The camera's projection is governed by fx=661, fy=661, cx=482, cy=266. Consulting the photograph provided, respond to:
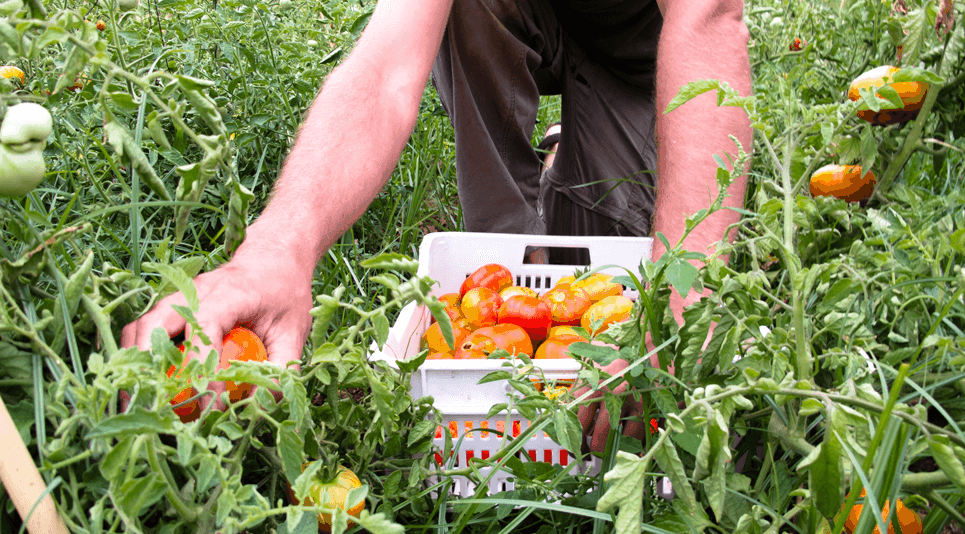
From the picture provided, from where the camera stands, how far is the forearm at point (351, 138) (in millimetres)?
1161

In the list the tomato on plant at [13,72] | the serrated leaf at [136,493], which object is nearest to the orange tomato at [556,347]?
the serrated leaf at [136,493]

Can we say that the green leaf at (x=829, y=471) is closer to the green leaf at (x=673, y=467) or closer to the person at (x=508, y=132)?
the green leaf at (x=673, y=467)

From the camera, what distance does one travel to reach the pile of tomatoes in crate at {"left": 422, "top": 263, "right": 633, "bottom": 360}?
1355 mm

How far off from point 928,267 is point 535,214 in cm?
169

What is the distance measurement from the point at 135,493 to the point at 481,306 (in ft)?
3.31

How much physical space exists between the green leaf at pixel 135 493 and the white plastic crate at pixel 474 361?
1.48 feet

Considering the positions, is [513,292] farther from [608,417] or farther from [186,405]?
[186,405]

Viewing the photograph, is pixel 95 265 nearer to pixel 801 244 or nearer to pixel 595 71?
pixel 801 244

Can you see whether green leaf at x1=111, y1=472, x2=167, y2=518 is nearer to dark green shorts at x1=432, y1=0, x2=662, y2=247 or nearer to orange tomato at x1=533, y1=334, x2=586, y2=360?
orange tomato at x1=533, y1=334, x2=586, y2=360

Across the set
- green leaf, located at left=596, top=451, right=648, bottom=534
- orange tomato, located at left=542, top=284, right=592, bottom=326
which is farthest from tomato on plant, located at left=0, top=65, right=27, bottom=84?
green leaf, located at left=596, top=451, right=648, bottom=534

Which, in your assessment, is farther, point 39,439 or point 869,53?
point 869,53

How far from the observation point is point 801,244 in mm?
1355

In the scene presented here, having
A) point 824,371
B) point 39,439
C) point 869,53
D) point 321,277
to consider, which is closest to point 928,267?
point 824,371

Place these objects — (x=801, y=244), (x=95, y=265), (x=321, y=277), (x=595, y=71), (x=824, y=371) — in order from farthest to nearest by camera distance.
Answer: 1. (x=595, y=71)
2. (x=321, y=277)
3. (x=95, y=265)
4. (x=801, y=244)
5. (x=824, y=371)
